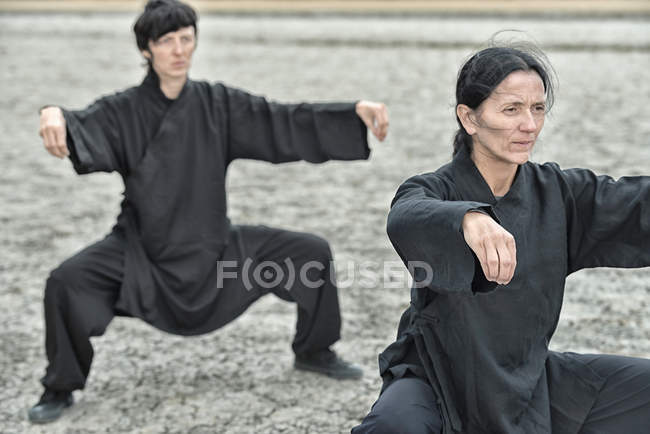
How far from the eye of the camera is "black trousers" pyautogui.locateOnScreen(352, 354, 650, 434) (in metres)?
2.02

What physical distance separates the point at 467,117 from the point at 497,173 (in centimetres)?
16

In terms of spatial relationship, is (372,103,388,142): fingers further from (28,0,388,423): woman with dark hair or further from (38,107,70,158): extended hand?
(38,107,70,158): extended hand

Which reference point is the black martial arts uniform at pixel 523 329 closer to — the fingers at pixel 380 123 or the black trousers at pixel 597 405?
the black trousers at pixel 597 405

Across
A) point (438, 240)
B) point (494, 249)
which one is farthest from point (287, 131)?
point (494, 249)

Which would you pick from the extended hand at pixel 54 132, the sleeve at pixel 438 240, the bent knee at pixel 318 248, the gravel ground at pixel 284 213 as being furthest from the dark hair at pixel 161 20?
the sleeve at pixel 438 240

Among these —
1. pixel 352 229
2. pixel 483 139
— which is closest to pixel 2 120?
pixel 352 229

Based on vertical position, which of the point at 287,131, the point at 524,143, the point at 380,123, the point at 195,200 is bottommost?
the point at 195,200

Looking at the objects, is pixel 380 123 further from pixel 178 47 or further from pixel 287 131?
pixel 178 47

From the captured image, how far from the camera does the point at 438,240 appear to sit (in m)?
1.95

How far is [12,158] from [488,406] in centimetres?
588

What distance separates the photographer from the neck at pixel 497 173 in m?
2.29

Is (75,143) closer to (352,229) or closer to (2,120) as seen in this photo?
(352,229)

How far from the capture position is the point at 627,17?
16.5 meters

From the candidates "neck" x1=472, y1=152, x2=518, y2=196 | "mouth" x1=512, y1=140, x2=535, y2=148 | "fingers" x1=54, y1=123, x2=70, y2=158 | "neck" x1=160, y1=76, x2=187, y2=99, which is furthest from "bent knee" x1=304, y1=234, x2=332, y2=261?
"mouth" x1=512, y1=140, x2=535, y2=148
